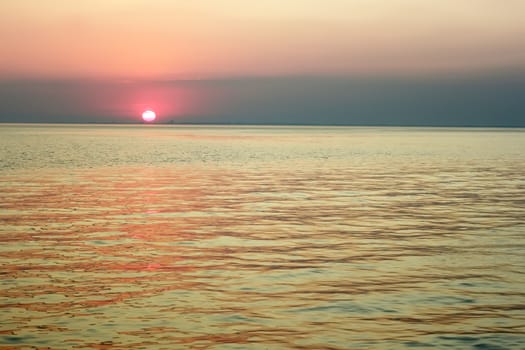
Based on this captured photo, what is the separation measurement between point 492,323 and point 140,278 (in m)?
7.03

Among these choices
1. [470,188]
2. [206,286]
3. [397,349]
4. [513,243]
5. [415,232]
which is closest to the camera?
[397,349]

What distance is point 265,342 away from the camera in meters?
11.0

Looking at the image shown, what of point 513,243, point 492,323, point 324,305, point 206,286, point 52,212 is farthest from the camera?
point 52,212

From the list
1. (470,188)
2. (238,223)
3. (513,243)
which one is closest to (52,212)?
(238,223)

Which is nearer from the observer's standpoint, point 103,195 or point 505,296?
point 505,296

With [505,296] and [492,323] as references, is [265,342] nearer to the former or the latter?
[492,323]

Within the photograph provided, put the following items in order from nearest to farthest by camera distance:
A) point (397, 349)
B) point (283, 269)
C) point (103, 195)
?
point (397, 349) → point (283, 269) → point (103, 195)

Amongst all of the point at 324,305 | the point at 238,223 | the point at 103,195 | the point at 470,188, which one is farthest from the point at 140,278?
the point at 470,188

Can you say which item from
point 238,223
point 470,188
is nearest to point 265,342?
point 238,223

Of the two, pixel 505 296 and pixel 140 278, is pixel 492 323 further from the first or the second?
pixel 140 278

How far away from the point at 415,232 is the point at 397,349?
39.8 feet

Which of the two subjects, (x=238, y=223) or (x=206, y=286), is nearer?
(x=206, y=286)

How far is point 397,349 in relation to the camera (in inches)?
422

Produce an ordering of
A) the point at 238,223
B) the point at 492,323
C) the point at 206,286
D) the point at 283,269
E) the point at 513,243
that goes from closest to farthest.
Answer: the point at 492,323 → the point at 206,286 → the point at 283,269 → the point at 513,243 → the point at 238,223
